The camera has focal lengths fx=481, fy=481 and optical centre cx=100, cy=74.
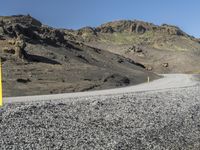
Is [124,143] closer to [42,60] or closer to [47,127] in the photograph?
[47,127]

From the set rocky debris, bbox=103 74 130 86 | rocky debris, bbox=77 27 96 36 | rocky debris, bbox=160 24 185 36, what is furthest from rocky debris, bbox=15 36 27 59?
rocky debris, bbox=160 24 185 36

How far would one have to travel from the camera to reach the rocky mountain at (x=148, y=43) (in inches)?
4459

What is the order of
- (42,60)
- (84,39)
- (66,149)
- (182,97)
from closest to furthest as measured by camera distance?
(66,149), (182,97), (42,60), (84,39)

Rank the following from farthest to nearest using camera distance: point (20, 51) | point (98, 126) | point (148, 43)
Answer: point (148, 43)
point (20, 51)
point (98, 126)

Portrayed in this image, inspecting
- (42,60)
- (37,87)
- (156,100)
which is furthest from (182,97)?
(42,60)

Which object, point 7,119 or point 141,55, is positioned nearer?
point 7,119

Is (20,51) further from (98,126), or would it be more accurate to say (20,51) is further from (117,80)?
(98,126)

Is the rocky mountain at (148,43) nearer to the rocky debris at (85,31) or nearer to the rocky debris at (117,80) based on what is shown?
the rocky debris at (85,31)

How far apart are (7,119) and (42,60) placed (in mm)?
33487

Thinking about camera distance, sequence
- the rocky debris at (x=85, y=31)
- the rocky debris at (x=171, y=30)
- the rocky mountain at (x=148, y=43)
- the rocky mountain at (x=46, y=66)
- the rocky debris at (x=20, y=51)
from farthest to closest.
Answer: the rocky debris at (x=171, y=30) → the rocky debris at (x=85, y=31) → the rocky mountain at (x=148, y=43) → the rocky debris at (x=20, y=51) → the rocky mountain at (x=46, y=66)

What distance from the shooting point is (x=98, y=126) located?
17500 millimetres

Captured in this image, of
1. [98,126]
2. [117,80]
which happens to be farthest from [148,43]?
[98,126]

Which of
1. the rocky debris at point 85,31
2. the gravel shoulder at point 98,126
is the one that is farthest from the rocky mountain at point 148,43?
the gravel shoulder at point 98,126

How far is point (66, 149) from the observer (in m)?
14.0
